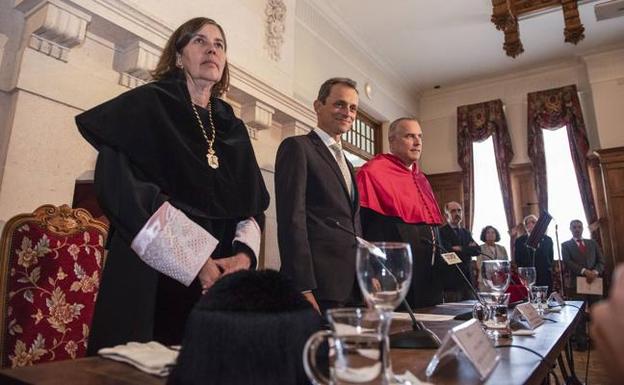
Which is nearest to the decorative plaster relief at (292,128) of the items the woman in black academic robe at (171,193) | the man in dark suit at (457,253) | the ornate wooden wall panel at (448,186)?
the man in dark suit at (457,253)

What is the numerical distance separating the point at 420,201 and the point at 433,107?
6.21m

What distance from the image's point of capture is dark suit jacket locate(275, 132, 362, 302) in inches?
65.1

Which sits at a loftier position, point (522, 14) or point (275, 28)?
point (522, 14)

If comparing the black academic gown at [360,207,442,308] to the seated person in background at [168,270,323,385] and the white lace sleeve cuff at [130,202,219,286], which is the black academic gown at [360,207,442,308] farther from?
the seated person in background at [168,270,323,385]

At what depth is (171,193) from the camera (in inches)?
47.5

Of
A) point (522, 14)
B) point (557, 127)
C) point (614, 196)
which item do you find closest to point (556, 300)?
point (522, 14)

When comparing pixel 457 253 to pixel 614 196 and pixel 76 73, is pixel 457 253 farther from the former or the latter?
pixel 614 196

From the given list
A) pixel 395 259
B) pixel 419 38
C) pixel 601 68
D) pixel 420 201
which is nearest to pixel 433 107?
pixel 419 38

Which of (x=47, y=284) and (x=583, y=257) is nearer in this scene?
(x=47, y=284)

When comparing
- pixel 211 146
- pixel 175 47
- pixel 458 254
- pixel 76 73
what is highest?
pixel 76 73

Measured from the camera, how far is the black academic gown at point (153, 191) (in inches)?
41.9

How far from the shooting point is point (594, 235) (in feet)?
20.6

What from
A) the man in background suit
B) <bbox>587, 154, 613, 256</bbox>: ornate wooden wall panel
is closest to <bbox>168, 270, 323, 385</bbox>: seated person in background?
the man in background suit

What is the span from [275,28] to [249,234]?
121 inches
